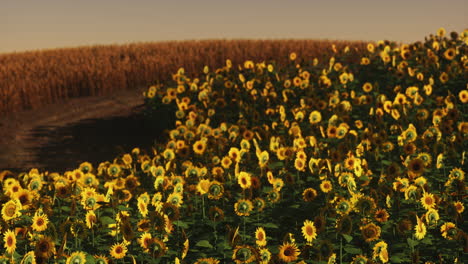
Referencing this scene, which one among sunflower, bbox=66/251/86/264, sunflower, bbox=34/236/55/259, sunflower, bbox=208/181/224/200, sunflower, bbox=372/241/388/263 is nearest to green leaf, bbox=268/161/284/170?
sunflower, bbox=208/181/224/200

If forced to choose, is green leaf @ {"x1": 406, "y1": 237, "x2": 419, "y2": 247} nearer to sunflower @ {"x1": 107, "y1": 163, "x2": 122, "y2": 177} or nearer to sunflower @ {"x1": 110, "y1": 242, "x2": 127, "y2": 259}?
sunflower @ {"x1": 110, "y1": 242, "x2": 127, "y2": 259}

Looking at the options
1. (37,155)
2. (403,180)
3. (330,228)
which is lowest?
(37,155)

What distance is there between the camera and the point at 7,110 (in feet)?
51.1

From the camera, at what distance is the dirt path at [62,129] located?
11.7 meters

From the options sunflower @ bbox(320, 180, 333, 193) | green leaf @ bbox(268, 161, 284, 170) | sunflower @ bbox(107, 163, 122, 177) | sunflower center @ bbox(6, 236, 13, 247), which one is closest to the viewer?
sunflower center @ bbox(6, 236, 13, 247)

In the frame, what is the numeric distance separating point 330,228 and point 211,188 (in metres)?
1.20

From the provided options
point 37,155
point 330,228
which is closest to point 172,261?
point 330,228

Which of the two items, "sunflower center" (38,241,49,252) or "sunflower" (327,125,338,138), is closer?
"sunflower center" (38,241,49,252)

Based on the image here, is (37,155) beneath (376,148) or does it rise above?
beneath

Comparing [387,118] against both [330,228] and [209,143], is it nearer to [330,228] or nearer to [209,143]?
[209,143]

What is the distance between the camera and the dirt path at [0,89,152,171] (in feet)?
38.4

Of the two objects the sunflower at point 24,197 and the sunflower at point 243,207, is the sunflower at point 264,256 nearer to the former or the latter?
the sunflower at point 243,207

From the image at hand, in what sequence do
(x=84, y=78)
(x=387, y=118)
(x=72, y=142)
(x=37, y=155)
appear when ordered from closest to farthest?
(x=387, y=118) < (x=37, y=155) < (x=72, y=142) < (x=84, y=78)

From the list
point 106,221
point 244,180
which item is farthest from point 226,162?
point 106,221
